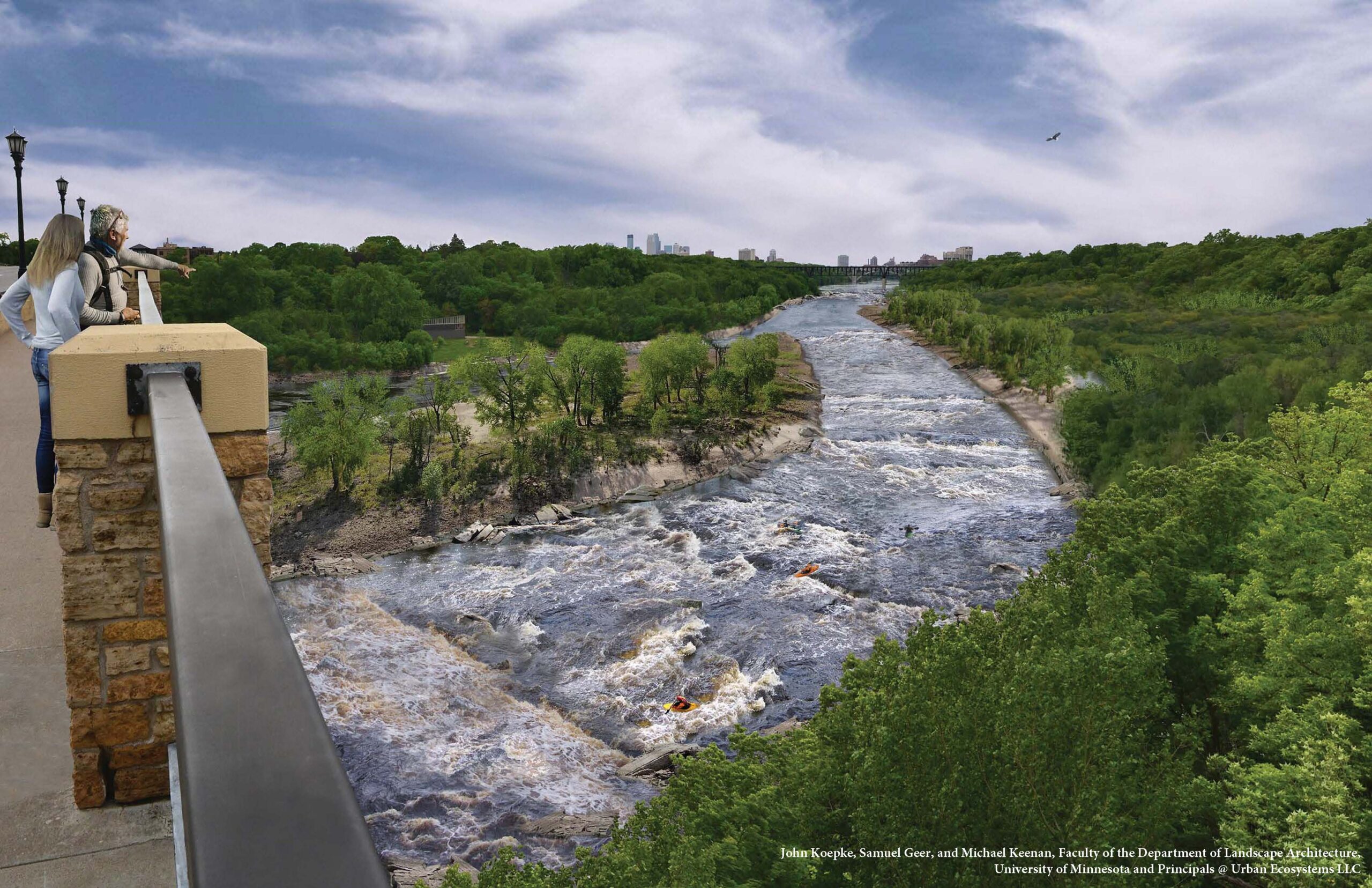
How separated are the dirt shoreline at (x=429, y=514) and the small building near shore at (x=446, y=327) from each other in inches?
2542

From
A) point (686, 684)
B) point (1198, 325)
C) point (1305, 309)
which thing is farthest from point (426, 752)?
point (1305, 309)

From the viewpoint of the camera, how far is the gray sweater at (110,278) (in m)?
5.73

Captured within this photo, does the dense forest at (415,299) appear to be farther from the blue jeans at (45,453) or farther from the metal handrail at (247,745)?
the metal handrail at (247,745)

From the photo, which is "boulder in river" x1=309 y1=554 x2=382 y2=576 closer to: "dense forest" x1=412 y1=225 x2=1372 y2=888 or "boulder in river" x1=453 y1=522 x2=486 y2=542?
"boulder in river" x1=453 y1=522 x2=486 y2=542

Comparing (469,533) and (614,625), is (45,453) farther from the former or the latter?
(469,533)

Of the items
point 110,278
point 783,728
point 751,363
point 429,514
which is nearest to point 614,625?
point 783,728

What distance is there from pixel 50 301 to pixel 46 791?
2.91 m

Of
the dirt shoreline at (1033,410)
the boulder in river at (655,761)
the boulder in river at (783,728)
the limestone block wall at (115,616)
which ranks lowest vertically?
the boulder in river at (655,761)

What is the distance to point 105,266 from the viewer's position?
19.7 feet

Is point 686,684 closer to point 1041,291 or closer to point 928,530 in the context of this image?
point 928,530

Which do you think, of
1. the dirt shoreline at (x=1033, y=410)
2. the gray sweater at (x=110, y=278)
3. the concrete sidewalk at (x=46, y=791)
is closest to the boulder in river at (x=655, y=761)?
the concrete sidewalk at (x=46, y=791)

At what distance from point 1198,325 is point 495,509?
62157 mm

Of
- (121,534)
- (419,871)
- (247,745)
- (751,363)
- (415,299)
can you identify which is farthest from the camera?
(415,299)

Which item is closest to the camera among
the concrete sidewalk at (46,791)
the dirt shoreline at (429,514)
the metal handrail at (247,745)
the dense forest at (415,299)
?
the metal handrail at (247,745)
